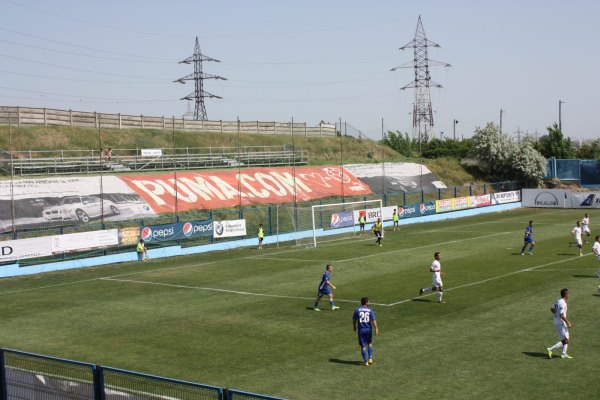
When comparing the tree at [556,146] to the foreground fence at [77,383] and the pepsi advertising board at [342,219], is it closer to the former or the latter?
the pepsi advertising board at [342,219]

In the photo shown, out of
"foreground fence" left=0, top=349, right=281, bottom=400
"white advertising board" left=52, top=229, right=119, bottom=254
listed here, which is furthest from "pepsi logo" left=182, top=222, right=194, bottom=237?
"foreground fence" left=0, top=349, right=281, bottom=400

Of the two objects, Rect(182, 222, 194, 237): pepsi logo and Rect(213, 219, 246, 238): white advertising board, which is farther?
Rect(213, 219, 246, 238): white advertising board

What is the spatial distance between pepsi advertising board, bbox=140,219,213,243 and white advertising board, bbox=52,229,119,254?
2.13 metres

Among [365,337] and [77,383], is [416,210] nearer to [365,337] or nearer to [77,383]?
[365,337]

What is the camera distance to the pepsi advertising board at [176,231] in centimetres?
4638

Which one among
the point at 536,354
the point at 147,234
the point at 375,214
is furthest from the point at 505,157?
the point at 536,354

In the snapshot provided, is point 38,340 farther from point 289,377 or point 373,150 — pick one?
point 373,150

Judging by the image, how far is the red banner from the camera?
199ft

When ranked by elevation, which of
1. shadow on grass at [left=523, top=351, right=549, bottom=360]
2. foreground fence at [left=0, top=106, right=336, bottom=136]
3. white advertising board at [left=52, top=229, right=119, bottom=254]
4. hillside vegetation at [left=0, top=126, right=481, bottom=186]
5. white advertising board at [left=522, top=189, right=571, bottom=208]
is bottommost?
shadow on grass at [left=523, top=351, right=549, bottom=360]

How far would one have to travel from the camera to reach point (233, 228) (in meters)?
51.5

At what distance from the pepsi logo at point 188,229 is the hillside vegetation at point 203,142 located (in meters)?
26.1

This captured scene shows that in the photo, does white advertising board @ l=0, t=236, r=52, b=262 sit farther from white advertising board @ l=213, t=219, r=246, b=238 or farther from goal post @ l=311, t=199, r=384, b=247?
goal post @ l=311, t=199, r=384, b=247

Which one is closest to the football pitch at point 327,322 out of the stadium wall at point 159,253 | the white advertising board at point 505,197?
the stadium wall at point 159,253

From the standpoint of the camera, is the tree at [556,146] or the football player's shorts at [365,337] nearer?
the football player's shorts at [365,337]
